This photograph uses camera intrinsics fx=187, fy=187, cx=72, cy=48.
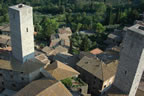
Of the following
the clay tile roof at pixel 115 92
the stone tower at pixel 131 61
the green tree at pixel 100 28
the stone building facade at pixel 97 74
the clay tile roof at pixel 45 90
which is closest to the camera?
the stone tower at pixel 131 61

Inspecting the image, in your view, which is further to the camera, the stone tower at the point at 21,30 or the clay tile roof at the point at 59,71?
the clay tile roof at the point at 59,71

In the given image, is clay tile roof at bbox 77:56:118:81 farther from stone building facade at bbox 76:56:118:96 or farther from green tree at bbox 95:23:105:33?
green tree at bbox 95:23:105:33

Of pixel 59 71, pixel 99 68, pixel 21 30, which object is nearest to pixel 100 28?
pixel 99 68

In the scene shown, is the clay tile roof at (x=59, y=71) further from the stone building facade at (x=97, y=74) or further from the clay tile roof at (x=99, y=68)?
the clay tile roof at (x=99, y=68)

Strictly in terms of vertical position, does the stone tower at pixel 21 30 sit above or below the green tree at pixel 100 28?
above

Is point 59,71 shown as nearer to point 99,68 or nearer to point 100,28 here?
point 99,68

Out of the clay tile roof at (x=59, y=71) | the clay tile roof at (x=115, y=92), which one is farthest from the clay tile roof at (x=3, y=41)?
the clay tile roof at (x=115, y=92)

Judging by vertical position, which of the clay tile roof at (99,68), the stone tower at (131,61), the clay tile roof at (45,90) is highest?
the stone tower at (131,61)

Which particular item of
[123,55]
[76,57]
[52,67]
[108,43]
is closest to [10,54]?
[52,67]

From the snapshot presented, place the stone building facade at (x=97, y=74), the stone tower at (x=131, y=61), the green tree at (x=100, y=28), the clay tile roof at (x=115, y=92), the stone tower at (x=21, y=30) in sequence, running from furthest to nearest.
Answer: the green tree at (x=100, y=28), the stone building facade at (x=97, y=74), the stone tower at (x=21, y=30), the clay tile roof at (x=115, y=92), the stone tower at (x=131, y=61)
